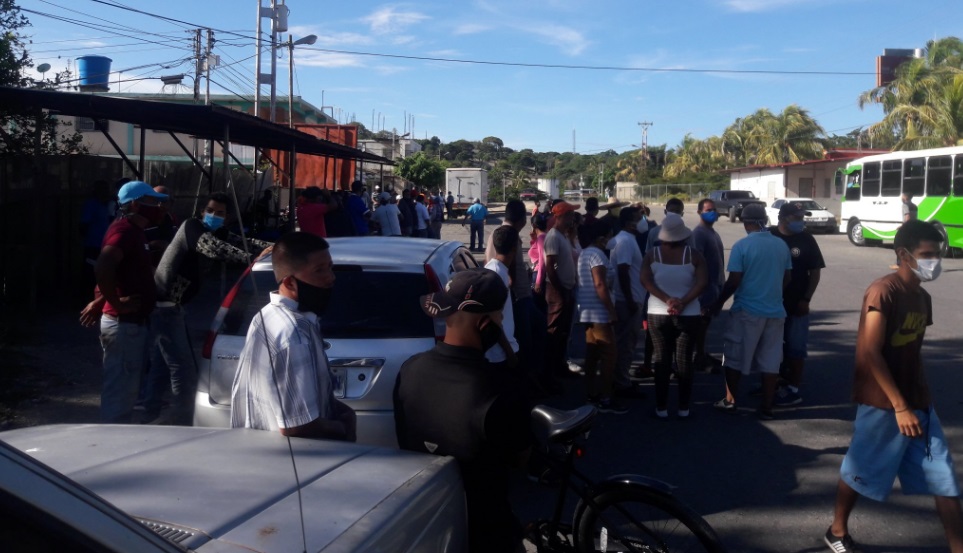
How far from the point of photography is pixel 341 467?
2664mm

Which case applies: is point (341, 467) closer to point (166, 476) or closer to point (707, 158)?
point (166, 476)

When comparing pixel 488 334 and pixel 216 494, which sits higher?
pixel 488 334

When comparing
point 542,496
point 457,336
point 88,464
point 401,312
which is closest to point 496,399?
point 457,336

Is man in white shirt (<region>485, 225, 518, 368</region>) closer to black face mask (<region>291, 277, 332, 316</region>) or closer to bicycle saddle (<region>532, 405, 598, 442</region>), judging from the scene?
bicycle saddle (<region>532, 405, 598, 442</region>)

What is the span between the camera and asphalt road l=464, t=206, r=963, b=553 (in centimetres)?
496

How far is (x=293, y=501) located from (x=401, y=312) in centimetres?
298

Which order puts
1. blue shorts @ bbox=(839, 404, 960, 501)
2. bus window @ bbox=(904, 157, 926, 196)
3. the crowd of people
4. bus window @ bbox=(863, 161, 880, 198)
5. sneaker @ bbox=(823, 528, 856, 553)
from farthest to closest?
bus window @ bbox=(863, 161, 880, 198)
bus window @ bbox=(904, 157, 926, 196)
sneaker @ bbox=(823, 528, 856, 553)
blue shorts @ bbox=(839, 404, 960, 501)
the crowd of people

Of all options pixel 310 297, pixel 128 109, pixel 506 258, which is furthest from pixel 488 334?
pixel 128 109

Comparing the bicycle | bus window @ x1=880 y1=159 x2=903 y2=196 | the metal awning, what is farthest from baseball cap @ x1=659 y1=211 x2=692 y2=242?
bus window @ x1=880 y1=159 x2=903 y2=196

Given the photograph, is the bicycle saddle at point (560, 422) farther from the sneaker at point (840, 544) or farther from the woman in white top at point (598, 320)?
the woman in white top at point (598, 320)

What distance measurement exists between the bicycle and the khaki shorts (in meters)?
3.59

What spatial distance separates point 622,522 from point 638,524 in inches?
3.0

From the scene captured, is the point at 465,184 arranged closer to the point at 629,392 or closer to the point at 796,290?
the point at 629,392

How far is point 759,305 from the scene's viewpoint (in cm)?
710
